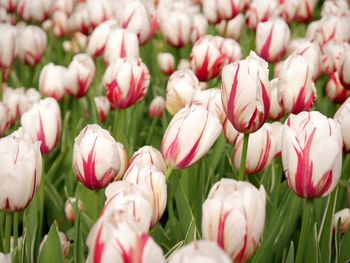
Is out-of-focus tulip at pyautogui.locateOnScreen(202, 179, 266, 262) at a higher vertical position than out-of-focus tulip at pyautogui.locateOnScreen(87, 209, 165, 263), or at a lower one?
lower

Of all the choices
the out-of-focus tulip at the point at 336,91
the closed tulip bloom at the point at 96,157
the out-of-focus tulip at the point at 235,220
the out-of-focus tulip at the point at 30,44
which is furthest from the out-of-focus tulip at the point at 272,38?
the out-of-focus tulip at the point at 235,220

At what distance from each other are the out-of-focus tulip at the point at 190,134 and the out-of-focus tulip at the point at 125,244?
1.20 feet

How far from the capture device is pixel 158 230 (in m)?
1.10

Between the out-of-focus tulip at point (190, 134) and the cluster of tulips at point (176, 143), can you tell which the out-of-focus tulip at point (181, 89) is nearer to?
the cluster of tulips at point (176, 143)

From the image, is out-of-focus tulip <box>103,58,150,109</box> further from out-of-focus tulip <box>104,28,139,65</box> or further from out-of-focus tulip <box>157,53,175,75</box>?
out-of-focus tulip <box>157,53,175,75</box>

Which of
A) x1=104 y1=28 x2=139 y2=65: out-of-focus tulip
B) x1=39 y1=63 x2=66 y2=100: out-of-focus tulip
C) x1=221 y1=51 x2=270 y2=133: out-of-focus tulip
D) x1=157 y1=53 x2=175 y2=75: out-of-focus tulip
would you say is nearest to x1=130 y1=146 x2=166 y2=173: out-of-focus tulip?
x1=221 y1=51 x2=270 y2=133: out-of-focus tulip

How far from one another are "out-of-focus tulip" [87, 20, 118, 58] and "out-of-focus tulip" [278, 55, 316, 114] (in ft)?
2.18

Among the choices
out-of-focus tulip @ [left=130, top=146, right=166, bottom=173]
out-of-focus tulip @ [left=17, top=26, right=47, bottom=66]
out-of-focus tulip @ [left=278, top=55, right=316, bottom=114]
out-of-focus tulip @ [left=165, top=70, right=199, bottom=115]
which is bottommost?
out-of-focus tulip @ [left=17, top=26, right=47, bottom=66]

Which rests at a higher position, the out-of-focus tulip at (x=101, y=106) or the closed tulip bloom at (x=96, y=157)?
the closed tulip bloom at (x=96, y=157)

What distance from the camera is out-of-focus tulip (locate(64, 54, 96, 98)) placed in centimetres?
149

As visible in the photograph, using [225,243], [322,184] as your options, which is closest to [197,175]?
[322,184]

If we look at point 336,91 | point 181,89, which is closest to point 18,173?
point 181,89

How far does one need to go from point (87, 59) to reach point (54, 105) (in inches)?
14.5

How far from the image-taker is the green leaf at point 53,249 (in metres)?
0.87
